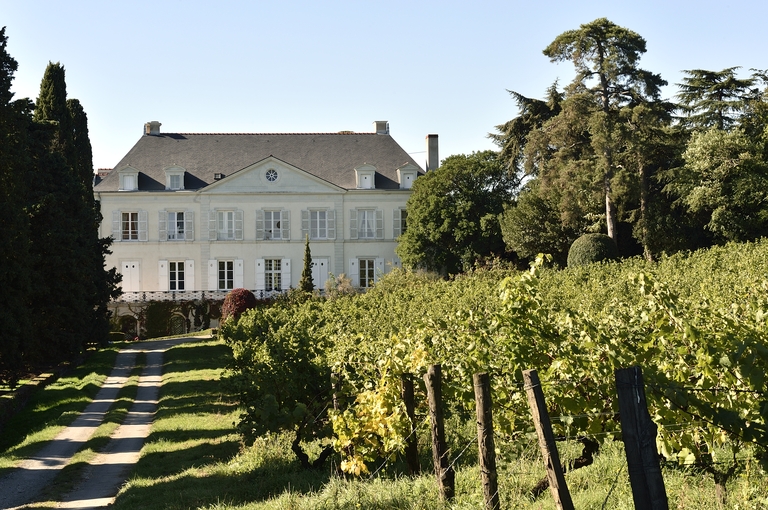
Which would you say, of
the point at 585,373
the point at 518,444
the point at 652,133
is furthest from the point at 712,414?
the point at 652,133

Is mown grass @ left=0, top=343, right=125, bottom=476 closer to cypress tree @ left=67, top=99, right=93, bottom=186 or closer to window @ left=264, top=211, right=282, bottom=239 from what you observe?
cypress tree @ left=67, top=99, right=93, bottom=186

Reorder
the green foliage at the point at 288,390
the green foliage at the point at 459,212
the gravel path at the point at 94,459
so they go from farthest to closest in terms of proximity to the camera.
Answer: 1. the green foliage at the point at 459,212
2. the gravel path at the point at 94,459
3. the green foliage at the point at 288,390

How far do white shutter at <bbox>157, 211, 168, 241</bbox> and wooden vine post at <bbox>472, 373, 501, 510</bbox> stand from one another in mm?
42767

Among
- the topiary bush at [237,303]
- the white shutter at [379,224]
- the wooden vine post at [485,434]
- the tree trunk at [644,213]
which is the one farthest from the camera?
the white shutter at [379,224]

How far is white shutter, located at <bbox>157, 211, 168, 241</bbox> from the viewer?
152 ft

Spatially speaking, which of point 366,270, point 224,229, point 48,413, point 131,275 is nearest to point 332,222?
point 366,270

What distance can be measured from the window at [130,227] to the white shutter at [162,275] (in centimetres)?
190

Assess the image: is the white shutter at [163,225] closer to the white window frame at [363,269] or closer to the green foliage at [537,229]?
the white window frame at [363,269]

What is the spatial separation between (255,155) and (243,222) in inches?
176

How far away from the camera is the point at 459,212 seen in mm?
40688

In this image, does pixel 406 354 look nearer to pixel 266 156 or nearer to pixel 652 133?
pixel 652 133

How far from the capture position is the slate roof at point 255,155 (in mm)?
47156

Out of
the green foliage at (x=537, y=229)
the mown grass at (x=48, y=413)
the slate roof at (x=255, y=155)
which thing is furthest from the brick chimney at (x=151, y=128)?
the mown grass at (x=48, y=413)

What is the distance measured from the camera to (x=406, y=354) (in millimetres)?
7742
